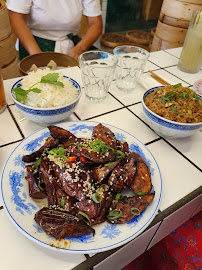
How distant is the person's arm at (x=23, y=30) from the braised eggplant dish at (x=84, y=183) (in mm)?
1998

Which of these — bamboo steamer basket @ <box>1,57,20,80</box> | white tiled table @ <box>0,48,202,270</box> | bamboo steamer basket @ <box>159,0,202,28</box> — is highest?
bamboo steamer basket @ <box>159,0,202,28</box>

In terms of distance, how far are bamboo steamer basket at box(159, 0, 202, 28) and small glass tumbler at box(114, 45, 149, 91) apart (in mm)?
1587

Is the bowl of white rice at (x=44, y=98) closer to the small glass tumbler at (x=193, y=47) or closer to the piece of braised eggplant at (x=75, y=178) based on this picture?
the piece of braised eggplant at (x=75, y=178)

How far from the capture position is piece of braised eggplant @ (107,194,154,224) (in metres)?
0.79

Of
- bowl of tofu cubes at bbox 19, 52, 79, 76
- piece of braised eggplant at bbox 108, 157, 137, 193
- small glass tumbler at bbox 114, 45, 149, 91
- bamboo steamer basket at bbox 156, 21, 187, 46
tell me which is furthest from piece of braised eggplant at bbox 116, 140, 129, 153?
bamboo steamer basket at bbox 156, 21, 187, 46

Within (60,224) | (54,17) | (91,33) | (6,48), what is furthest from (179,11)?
(60,224)

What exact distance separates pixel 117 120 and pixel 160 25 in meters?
2.40

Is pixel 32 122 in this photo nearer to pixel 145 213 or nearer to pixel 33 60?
pixel 145 213

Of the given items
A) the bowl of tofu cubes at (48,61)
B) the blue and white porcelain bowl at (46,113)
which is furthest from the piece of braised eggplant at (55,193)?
the bowl of tofu cubes at (48,61)

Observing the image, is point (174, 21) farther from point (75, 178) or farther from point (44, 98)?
point (75, 178)

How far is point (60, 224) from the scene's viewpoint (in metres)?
0.74

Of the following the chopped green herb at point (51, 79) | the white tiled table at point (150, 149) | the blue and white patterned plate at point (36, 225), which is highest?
the chopped green herb at point (51, 79)

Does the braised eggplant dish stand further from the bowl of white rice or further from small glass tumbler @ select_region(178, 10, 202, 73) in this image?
small glass tumbler @ select_region(178, 10, 202, 73)

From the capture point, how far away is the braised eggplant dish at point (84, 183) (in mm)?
769
